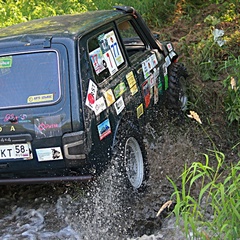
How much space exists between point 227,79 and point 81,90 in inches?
121

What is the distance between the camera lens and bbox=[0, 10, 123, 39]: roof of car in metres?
4.41

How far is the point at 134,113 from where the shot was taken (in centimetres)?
481

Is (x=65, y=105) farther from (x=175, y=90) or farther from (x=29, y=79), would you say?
(x=175, y=90)


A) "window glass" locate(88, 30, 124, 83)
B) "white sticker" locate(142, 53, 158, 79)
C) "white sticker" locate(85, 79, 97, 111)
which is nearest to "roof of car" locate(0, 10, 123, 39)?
"window glass" locate(88, 30, 124, 83)

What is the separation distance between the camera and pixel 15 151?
4.16 meters

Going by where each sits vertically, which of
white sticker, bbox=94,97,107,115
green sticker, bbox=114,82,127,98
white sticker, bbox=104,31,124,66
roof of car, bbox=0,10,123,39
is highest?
roof of car, bbox=0,10,123,39

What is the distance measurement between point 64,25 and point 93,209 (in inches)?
66.0

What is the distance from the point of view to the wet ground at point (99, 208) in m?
4.37

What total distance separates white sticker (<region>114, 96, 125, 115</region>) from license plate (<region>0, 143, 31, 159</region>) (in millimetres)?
872

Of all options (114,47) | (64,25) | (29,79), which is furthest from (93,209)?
(64,25)

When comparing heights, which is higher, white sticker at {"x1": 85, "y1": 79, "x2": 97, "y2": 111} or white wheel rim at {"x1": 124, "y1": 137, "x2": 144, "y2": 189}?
white sticker at {"x1": 85, "y1": 79, "x2": 97, "y2": 111}

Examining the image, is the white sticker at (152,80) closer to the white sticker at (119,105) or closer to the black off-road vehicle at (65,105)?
A: the black off-road vehicle at (65,105)

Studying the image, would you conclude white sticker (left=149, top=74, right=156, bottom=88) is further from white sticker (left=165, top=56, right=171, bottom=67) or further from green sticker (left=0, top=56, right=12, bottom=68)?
green sticker (left=0, top=56, right=12, bottom=68)

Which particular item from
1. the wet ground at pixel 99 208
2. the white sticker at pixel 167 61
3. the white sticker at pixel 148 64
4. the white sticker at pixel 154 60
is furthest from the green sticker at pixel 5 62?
the white sticker at pixel 167 61
